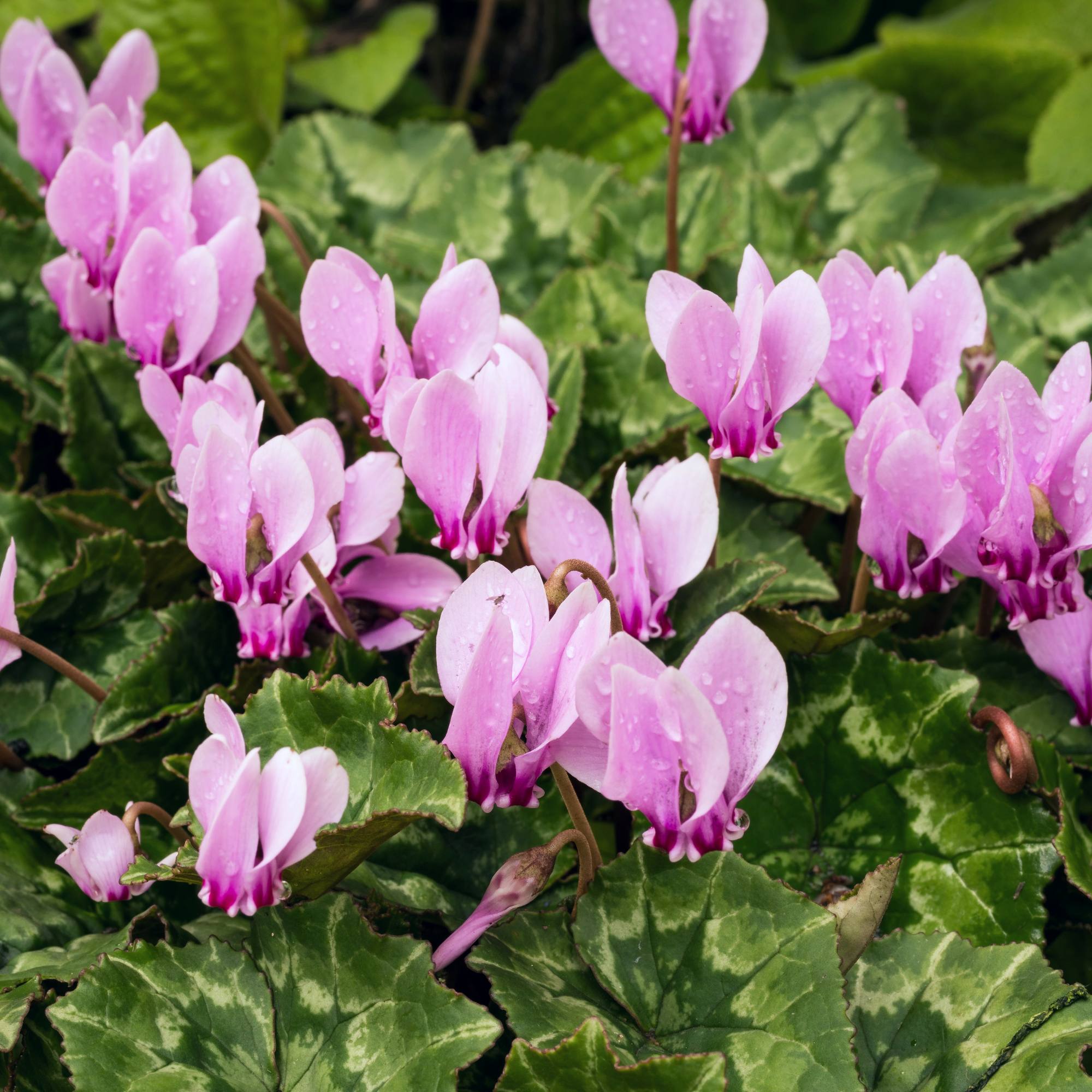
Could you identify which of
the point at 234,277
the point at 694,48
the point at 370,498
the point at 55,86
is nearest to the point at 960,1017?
the point at 370,498

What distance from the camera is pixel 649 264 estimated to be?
199cm

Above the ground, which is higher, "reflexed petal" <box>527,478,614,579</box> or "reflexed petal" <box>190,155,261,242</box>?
"reflexed petal" <box>190,155,261,242</box>

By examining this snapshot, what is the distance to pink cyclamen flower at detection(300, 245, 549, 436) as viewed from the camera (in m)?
1.19

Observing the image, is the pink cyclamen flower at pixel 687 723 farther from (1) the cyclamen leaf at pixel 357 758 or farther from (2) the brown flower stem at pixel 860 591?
(2) the brown flower stem at pixel 860 591

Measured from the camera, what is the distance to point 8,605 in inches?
45.7

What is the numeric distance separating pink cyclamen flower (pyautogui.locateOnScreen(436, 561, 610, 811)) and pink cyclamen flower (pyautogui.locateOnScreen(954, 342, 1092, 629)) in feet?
1.17

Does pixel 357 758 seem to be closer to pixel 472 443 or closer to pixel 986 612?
pixel 472 443

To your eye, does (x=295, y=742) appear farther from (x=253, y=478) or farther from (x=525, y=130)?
(x=525, y=130)

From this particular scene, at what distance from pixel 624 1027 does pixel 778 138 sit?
1.77m

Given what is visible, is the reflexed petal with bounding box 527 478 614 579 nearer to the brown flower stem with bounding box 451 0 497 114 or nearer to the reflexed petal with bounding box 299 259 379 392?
the reflexed petal with bounding box 299 259 379 392

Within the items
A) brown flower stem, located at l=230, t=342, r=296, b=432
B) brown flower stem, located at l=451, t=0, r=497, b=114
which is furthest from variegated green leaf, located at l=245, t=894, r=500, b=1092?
brown flower stem, located at l=451, t=0, r=497, b=114

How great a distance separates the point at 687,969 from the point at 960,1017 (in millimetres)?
239

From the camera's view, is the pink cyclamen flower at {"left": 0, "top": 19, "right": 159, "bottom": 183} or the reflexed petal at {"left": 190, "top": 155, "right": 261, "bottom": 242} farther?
the pink cyclamen flower at {"left": 0, "top": 19, "right": 159, "bottom": 183}

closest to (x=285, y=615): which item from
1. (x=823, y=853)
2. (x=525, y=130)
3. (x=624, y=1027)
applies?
(x=624, y=1027)
